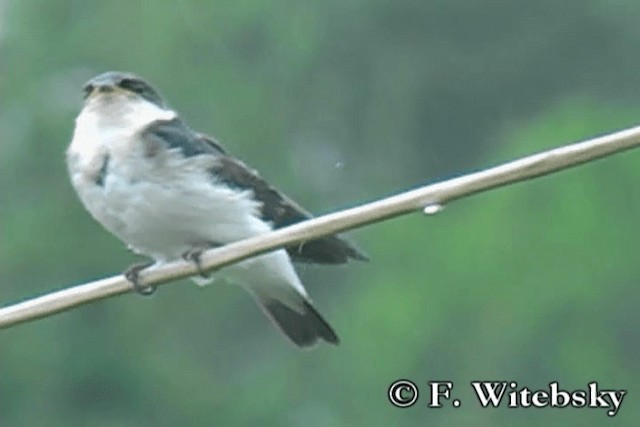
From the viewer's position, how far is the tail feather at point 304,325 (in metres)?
6.11

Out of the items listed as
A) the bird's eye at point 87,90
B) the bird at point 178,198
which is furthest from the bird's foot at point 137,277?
the bird's eye at point 87,90

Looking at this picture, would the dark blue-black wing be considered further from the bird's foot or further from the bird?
the bird's foot

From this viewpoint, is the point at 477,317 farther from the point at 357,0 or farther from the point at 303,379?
the point at 357,0

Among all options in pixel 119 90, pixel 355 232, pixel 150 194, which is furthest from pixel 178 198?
pixel 355 232

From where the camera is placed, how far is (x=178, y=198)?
5891mm

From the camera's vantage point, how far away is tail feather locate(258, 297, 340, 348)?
20.1ft

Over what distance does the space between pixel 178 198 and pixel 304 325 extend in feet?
1.40

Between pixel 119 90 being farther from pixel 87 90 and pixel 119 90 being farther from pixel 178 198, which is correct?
pixel 178 198

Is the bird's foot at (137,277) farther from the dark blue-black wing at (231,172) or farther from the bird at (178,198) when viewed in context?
the dark blue-black wing at (231,172)

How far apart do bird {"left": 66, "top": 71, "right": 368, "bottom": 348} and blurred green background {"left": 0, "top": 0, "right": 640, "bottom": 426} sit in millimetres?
8356

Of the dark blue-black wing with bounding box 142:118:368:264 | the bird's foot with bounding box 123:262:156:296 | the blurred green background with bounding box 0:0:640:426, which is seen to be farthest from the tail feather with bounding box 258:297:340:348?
the blurred green background with bounding box 0:0:640:426

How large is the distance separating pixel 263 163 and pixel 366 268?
39.0 inches

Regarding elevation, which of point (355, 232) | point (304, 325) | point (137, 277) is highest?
point (355, 232)

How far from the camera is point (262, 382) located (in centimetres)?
1766
